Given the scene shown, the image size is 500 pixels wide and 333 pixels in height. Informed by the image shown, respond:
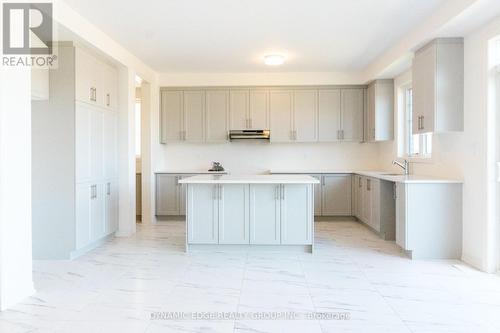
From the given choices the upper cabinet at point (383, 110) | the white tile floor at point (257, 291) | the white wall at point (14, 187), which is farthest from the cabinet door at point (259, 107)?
the white wall at point (14, 187)

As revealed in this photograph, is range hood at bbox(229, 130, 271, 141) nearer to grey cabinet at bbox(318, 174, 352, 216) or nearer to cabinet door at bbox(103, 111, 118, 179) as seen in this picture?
grey cabinet at bbox(318, 174, 352, 216)

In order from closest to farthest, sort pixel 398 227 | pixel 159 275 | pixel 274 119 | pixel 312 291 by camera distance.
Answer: pixel 312 291 → pixel 159 275 → pixel 398 227 → pixel 274 119

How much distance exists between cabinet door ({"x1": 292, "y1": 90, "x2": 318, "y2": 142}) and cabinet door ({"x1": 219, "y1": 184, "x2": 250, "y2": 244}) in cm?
258

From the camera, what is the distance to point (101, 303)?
2.86 meters

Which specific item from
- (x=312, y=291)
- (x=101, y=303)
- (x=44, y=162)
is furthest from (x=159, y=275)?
(x=44, y=162)

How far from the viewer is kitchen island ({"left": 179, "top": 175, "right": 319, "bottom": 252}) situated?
4.29 meters

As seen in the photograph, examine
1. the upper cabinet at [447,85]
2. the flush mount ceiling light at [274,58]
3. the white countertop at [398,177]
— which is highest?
the flush mount ceiling light at [274,58]

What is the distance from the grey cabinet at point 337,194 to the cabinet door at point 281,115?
991 millimetres

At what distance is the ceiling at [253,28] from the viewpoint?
360cm

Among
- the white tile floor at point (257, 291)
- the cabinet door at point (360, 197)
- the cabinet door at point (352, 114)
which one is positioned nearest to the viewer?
the white tile floor at point (257, 291)

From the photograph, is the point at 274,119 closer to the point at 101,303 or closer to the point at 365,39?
the point at 365,39

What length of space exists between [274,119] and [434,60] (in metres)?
3.03

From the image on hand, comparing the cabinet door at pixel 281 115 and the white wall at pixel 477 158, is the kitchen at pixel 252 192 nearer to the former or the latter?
the white wall at pixel 477 158

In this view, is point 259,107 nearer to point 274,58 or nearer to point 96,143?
point 274,58
